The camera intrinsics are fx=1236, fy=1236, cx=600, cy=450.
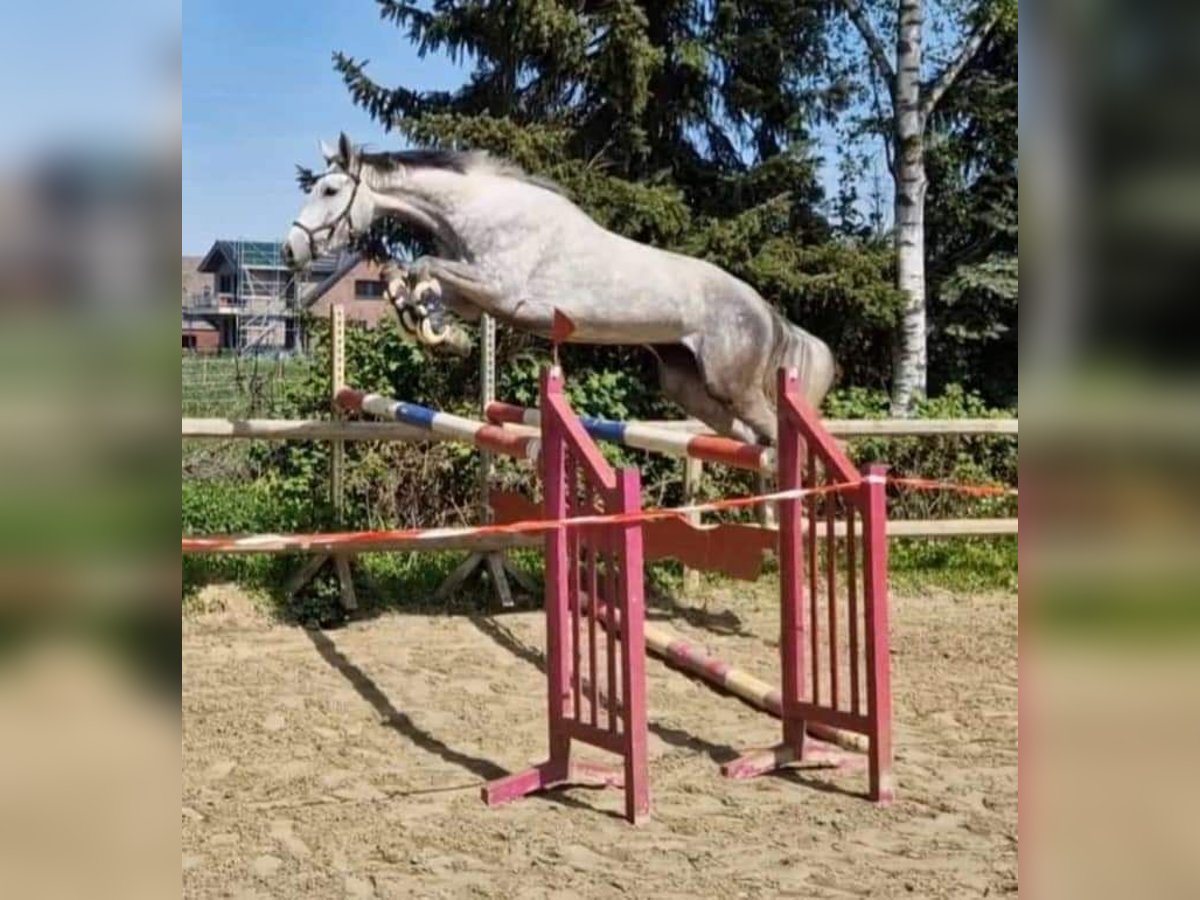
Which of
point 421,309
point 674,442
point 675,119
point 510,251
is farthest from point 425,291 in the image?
point 675,119

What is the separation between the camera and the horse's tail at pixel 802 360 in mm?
5590

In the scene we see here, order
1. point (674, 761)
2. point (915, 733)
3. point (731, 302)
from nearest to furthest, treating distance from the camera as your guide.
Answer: point (674, 761), point (915, 733), point (731, 302)

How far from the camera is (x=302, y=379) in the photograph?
8.30 m

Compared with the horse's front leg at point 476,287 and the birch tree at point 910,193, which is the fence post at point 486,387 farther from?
the birch tree at point 910,193

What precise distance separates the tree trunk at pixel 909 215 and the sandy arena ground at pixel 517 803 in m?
4.41

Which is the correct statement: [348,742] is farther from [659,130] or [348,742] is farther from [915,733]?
[659,130]

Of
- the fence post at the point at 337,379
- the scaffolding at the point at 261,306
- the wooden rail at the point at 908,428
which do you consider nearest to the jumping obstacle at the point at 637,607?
the fence post at the point at 337,379

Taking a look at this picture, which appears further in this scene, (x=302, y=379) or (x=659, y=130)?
(x=659, y=130)

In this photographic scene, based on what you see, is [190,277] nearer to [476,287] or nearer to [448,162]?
[476,287]

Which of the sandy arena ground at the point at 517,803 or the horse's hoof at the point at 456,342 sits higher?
the horse's hoof at the point at 456,342

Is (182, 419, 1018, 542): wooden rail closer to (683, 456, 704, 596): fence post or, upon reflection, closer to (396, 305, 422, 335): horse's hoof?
(683, 456, 704, 596): fence post
